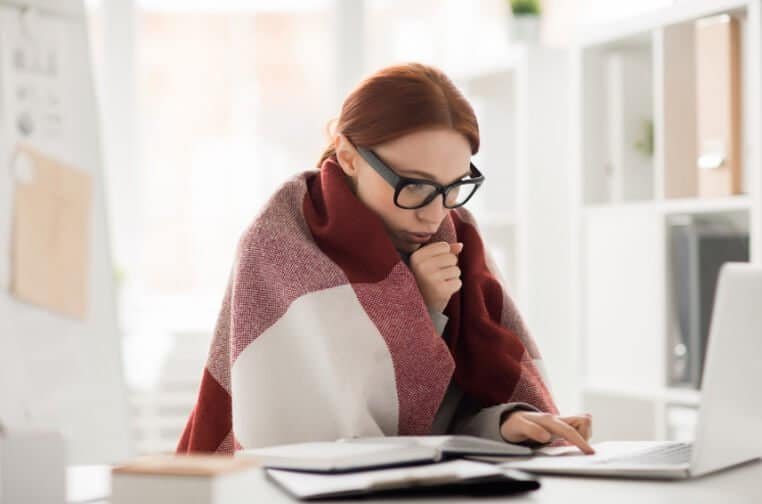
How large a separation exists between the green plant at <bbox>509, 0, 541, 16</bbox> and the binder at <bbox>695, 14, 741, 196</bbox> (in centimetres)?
82

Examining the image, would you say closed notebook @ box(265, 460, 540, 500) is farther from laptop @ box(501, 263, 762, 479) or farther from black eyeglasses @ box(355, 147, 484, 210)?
black eyeglasses @ box(355, 147, 484, 210)

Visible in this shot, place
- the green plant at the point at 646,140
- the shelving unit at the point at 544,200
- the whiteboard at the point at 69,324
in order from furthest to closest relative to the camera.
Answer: the shelving unit at the point at 544,200 < the green plant at the point at 646,140 < the whiteboard at the point at 69,324

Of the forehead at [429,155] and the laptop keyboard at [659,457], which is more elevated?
the forehead at [429,155]

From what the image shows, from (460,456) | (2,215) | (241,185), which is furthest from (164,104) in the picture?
(460,456)

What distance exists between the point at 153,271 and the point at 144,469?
3291 millimetres

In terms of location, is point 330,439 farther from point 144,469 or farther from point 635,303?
point 635,303

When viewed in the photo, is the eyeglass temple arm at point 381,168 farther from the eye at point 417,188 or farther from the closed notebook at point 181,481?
the closed notebook at point 181,481

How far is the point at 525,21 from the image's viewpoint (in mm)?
3264

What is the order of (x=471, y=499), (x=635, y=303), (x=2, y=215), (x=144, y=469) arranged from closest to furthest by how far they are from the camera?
(x=144, y=469) < (x=471, y=499) < (x=2, y=215) < (x=635, y=303)

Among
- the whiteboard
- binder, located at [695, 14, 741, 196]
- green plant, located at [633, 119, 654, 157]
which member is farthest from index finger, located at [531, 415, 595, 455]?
green plant, located at [633, 119, 654, 157]

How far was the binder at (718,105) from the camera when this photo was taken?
2.43 m

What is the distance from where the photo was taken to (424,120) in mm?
1365

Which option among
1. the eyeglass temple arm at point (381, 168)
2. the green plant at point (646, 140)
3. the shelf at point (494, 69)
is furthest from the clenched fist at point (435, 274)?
the shelf at point (494, 69)

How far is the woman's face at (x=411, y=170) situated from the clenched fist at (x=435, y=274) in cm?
3
